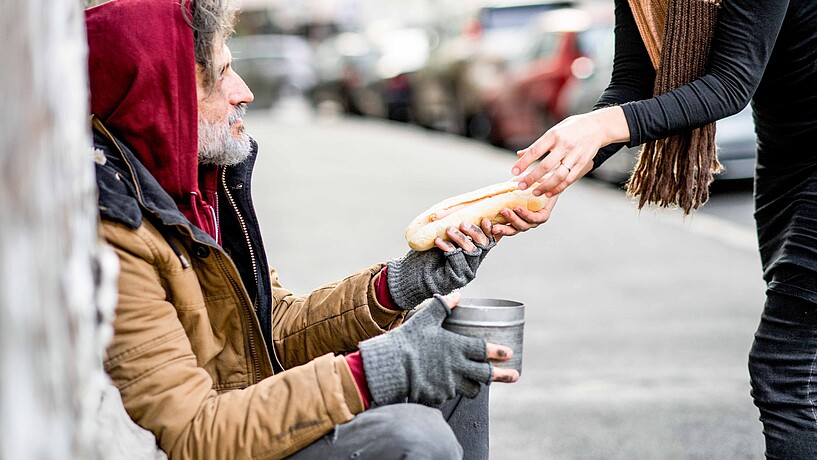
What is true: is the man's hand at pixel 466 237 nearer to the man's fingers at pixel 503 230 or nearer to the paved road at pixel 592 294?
the man's fingers at pixel 503 230

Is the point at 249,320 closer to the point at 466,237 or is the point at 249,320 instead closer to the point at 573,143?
the point at 466,237

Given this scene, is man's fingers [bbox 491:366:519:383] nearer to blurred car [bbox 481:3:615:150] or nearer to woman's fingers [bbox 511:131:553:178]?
woman's fingers [bbox 511:131:553:178]

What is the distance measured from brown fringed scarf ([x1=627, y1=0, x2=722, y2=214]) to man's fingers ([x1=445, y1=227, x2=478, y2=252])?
0.58m

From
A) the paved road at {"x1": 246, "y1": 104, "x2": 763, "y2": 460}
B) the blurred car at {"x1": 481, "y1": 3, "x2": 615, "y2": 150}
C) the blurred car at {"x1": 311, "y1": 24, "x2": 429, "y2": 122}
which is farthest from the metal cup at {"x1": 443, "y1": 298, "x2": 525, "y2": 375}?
the blurred car at {"x1": 311, "y1": 24, "x2": 429, "y2": 122}

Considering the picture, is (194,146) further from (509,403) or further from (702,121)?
(509,403)

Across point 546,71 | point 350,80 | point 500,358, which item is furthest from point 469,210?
point 350,80

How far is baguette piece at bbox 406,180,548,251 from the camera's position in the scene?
2.75m

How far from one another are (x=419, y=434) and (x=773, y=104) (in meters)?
1.32

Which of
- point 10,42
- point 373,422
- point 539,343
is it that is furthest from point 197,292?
point 539,343

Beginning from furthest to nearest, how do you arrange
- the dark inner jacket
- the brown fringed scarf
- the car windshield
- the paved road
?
the car windshield
the paved road
the brown fringed scarf
the dark inner jacket

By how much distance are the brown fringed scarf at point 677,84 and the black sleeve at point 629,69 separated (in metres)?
0.11

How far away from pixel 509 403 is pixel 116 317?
3.09 metres

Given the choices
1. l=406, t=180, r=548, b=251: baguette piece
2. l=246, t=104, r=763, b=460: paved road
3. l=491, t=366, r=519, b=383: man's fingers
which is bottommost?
l=246, t=104, r=763, b=460: paved road

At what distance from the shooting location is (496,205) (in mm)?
2811
